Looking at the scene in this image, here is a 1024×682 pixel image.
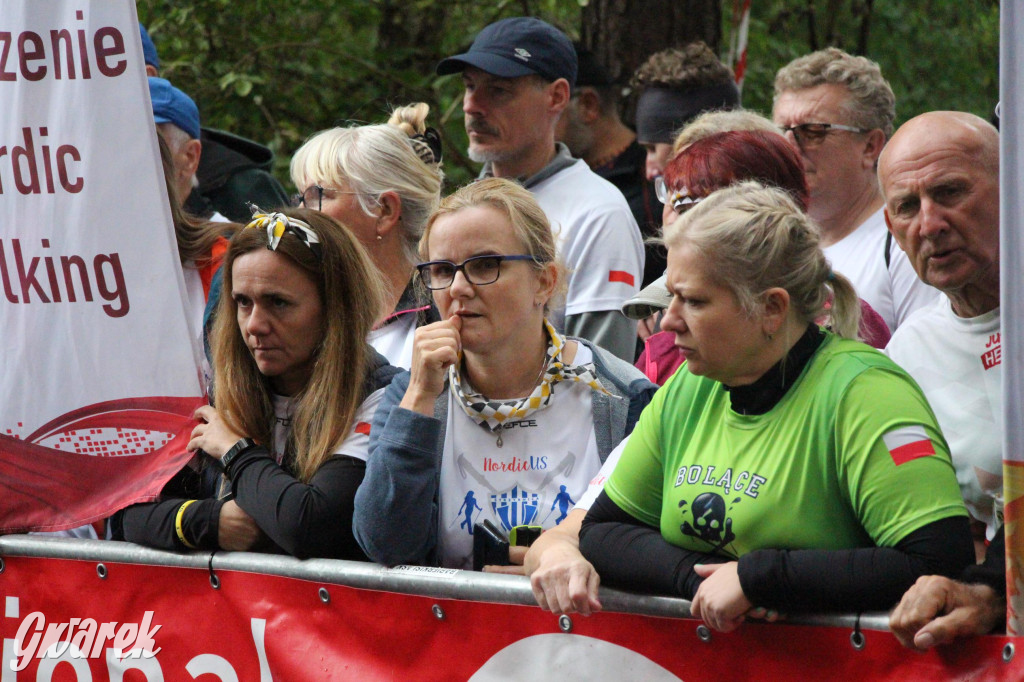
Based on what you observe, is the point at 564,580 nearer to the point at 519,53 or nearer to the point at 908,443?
the point at 908,443

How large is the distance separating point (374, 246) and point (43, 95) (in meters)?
1.27

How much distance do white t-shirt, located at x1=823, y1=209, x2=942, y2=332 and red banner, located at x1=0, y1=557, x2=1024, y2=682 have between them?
1.63 metres

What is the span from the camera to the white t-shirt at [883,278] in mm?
3840

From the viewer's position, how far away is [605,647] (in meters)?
2.69

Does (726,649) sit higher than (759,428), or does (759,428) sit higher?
(759,428)

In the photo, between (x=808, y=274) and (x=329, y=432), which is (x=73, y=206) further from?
(x=808, y=274)

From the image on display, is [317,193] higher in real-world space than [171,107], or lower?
lower

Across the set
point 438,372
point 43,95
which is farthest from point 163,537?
point 43,95

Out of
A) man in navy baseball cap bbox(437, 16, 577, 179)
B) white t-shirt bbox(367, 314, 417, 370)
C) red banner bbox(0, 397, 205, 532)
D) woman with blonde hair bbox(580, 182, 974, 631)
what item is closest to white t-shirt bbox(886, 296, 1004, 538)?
woman with blonde hair bbox(580, 182, 974, 631)

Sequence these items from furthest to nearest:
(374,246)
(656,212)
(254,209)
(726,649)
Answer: (656,212), (374,246), (254,209), (726,649)

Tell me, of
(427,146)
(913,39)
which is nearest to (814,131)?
(427,146)

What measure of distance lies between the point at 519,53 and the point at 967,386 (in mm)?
2700

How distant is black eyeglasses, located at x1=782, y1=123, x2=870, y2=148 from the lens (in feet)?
14.3

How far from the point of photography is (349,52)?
8.30 metres
